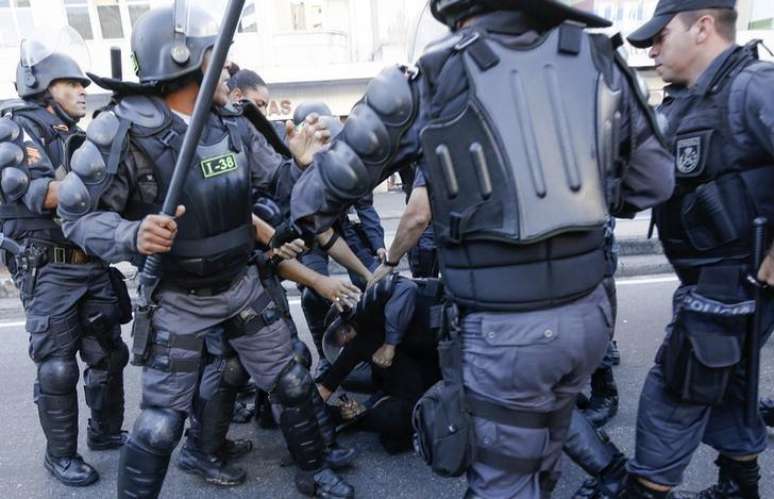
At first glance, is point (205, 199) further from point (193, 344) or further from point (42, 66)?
point (42, 66)

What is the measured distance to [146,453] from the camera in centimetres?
203

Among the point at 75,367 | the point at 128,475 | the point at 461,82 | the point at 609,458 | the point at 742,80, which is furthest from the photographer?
the point at 75,367

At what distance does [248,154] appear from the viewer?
2283 millimetres

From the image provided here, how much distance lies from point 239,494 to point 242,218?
→ 1.31 m

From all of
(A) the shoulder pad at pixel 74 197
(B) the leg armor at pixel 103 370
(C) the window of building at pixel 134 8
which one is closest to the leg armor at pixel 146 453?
(A) the shoulder pad at pixel 74 197

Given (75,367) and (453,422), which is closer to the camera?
(453,422)

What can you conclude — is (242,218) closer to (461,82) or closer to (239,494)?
(461,82)

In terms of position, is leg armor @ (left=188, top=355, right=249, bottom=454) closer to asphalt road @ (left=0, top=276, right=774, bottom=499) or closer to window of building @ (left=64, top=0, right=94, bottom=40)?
asphalt road @ (left=0, top=276, right=774, bottom=499)

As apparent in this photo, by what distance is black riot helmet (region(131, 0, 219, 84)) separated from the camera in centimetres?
197

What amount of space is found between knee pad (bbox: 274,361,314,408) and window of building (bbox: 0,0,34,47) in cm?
1332

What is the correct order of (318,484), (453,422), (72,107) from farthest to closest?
(72,107) < (318,484) < (453,422)

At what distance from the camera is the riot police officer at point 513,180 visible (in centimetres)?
138

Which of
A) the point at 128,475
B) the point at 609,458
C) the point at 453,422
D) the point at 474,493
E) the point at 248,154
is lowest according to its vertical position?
the point at 609,458

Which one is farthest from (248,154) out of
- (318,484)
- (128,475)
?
(318,484)
